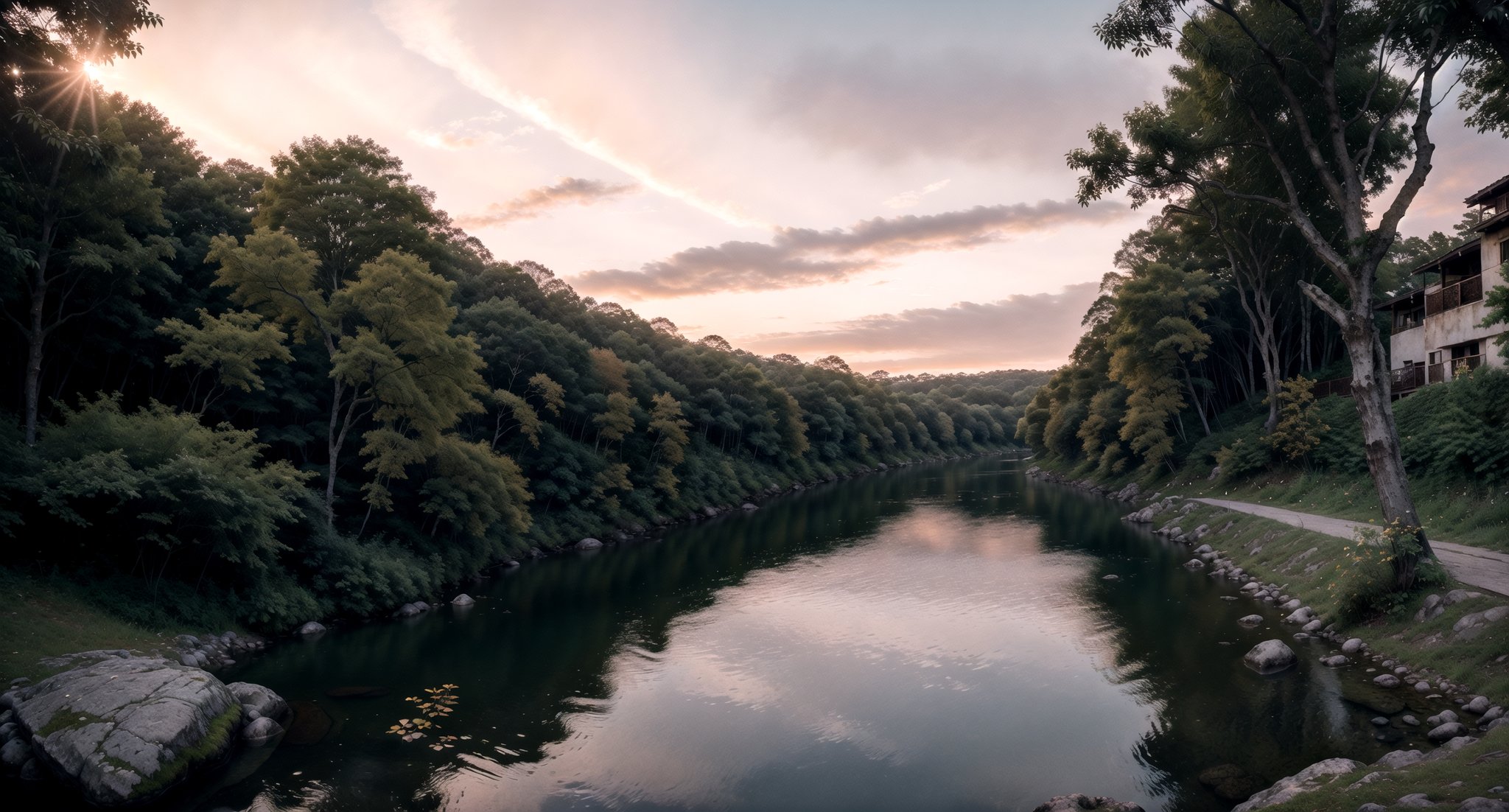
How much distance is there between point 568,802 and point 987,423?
152m

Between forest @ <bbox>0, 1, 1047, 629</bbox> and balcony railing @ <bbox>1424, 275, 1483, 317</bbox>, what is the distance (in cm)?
4259

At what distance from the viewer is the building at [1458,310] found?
30.1 m

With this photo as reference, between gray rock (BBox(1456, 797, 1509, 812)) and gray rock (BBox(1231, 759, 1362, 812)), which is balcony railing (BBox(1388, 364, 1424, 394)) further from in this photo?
gray rock (BBox(1456, 797, 1509, 812))

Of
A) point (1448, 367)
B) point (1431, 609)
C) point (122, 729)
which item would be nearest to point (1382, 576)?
point (1431, 609)

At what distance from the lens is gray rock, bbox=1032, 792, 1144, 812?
35.0 ft

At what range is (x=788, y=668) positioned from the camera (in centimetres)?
1966

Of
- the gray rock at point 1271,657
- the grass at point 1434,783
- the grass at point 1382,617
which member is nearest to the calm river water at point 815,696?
the gray rock at point 1271,657

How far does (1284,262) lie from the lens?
139 feet

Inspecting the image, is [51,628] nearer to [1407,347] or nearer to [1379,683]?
[1379,683]

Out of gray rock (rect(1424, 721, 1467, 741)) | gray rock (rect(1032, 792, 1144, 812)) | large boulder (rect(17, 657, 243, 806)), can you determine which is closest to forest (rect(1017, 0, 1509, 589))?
gray rock (rect(1424, 721, 1467, 741))

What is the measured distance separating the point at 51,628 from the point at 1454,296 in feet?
169

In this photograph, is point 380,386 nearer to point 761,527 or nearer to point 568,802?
point 568,802

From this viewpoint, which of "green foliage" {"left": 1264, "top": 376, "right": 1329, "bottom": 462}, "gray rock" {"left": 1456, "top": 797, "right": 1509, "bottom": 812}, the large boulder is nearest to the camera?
"gray rock" {"left": 1456, "top": 797, "right": 1509, "bottom": 812}

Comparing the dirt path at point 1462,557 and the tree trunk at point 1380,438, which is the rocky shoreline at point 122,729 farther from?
the dirt path at point 1462,557
